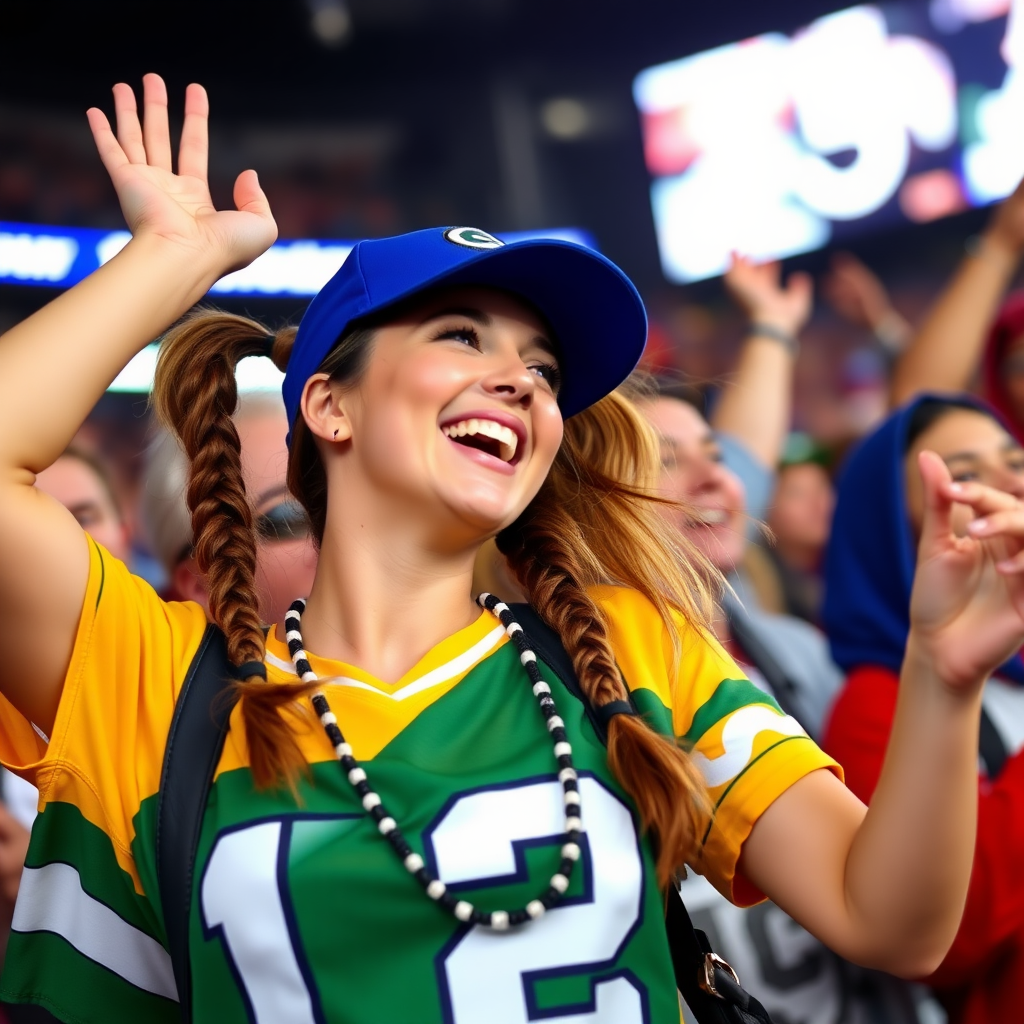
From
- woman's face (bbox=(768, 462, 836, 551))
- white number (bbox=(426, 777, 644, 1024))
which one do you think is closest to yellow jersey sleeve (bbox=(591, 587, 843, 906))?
white number (bbox=(426, 777, 644, 1024))

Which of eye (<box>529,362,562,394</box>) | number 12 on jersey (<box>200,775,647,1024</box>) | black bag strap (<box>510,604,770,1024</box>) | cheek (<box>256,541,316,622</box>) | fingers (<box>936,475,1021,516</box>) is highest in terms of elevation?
eye (<box>529,362,562,394</box>)

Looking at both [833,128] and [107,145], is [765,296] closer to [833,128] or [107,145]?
[107,145]

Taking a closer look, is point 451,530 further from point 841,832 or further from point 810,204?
point 810,204

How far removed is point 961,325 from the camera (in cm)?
303

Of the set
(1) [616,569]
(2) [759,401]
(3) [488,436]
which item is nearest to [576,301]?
(3) [488,436]

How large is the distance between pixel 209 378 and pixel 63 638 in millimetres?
415

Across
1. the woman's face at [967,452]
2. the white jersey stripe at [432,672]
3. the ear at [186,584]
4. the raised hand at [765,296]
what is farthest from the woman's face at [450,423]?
the raised hand at [765,296]

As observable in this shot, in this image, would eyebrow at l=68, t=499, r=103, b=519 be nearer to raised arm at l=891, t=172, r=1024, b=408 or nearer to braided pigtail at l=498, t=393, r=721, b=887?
braided pigtail at l=498, t=393, r=721, b=887

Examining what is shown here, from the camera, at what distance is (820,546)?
4.28 meters

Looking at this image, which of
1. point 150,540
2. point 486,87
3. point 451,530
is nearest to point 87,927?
point 451,530

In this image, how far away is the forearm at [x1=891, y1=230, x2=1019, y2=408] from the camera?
303cm

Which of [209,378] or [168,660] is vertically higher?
[209,378]

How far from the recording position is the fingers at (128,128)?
1465 mm

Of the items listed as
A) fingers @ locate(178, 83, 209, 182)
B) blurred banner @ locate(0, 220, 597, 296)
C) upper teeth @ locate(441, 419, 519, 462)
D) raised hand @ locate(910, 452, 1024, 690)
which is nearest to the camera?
raised hand @ locate(910, 452, 1024, 690)
